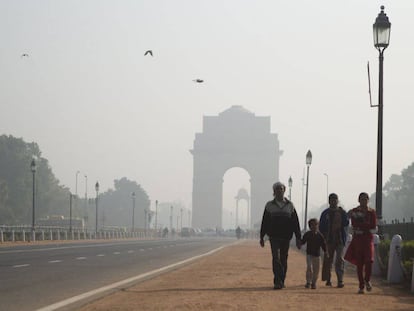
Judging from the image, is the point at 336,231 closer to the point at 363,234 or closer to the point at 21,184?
the point at 363,234

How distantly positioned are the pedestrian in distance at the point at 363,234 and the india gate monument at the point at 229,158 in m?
167

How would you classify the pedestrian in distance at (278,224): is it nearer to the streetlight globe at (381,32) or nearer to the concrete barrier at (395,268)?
the concrete barrier at (395,268)

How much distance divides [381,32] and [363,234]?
346 inches

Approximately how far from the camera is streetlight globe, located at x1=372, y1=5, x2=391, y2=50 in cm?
2312

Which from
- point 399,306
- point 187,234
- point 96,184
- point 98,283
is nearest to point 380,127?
point 98,283

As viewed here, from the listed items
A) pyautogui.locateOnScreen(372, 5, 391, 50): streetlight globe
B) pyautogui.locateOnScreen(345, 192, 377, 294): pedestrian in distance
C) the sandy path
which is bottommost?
the sandy path

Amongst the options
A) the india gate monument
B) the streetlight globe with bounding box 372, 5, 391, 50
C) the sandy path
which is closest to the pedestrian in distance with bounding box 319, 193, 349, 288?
the sandy path

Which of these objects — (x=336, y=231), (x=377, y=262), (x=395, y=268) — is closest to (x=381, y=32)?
(x=377, y=262)

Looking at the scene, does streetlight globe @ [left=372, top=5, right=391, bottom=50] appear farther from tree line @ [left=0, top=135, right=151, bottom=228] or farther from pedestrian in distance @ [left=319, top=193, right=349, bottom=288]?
tree line @ [left=0, top=135, right=151, bottom=228]

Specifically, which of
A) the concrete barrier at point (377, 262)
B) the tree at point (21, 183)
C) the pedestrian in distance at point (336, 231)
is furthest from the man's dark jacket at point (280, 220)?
the tree at point (21, 183)

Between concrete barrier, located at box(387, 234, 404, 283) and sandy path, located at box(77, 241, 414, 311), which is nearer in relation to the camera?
sandy path, located at box(77, 241, 414, 311)

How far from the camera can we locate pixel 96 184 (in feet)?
289

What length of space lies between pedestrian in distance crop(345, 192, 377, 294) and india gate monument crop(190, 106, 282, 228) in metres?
167

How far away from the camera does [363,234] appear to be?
51.4ft
